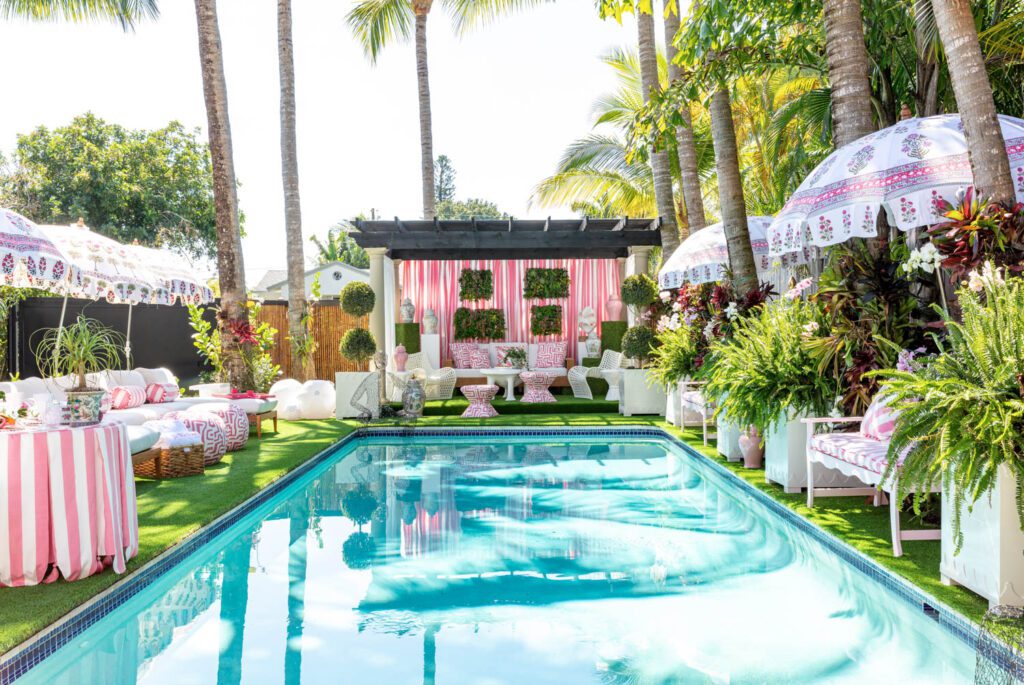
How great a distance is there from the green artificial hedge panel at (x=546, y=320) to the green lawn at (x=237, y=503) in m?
5.47

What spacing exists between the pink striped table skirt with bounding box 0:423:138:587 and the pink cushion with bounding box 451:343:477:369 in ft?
36.7

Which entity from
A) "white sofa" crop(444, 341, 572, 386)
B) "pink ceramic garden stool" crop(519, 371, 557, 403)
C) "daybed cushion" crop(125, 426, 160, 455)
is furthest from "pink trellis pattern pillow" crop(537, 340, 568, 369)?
"daybed cushion" crop(125, 426, 160, 455)

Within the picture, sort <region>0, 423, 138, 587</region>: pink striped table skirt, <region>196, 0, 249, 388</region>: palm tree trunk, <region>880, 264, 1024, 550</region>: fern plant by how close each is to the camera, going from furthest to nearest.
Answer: <region>196, 0, 249, 388</region>: palm tree trunk
<region>0, 423, 138, 587</region>: pink striped table skirt
<region>880, 264, 1024, 550</region>: fern plant

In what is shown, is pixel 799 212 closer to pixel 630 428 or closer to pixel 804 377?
pixel 804 377

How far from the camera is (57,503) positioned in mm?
4219

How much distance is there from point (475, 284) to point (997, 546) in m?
13.3

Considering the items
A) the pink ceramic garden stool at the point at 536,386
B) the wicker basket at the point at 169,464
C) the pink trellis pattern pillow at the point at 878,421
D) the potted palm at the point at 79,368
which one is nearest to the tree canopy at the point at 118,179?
the pink ceramic garden stool at the point at 536,386

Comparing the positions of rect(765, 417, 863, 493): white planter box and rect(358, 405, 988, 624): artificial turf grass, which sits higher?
rect(765, 417, 863, 493): white planter box

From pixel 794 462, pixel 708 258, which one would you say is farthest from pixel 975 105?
pixel 708 258

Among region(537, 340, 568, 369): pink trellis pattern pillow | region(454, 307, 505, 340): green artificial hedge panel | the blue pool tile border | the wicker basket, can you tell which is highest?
region(454, 307, 505, 340): green artificial hedge panel

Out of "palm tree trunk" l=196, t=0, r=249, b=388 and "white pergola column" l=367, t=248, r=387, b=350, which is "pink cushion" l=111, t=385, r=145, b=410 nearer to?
"palm tree trunk" l=196, t=0, r=249, b=388

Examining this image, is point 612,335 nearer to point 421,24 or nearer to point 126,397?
point 421,24

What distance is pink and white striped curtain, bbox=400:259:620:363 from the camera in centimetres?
1631

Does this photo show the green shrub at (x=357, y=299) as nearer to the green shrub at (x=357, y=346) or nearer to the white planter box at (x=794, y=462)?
the green shrub at (x=357, y=346)
